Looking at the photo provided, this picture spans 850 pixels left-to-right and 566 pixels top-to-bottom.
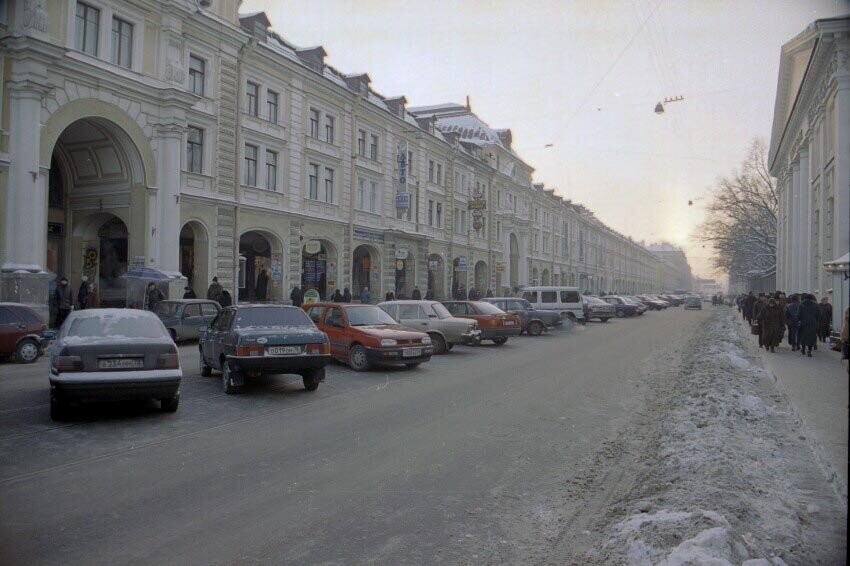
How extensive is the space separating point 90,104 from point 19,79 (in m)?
2.38

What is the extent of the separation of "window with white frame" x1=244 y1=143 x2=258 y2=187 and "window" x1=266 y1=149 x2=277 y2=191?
2.49ft

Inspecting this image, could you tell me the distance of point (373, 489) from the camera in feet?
17.7

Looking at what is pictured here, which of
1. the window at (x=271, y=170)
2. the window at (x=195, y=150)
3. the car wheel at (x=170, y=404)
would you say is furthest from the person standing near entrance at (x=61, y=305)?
the car wheel at (x=170, y=404)

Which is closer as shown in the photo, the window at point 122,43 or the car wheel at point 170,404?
the car wheel at point 170,404

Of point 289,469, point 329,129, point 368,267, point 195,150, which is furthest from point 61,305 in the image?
point 368,267

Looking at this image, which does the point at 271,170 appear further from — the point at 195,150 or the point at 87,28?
the point at 87,28

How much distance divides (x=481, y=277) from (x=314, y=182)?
82.3 feet

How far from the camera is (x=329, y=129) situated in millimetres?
32781

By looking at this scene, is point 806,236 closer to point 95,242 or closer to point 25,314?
point 25,314

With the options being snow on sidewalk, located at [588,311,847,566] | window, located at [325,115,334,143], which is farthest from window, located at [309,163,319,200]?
snow on sidewalk, located at [588,311,847,566]

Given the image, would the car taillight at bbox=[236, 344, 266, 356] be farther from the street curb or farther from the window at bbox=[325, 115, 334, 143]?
the window at bbox=[325, 115, 334, 143]

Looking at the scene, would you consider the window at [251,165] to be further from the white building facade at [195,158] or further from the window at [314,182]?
the window at [314,182]

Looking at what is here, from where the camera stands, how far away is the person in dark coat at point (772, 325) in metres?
18.4

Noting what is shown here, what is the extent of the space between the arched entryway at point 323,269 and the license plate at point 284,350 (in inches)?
863
